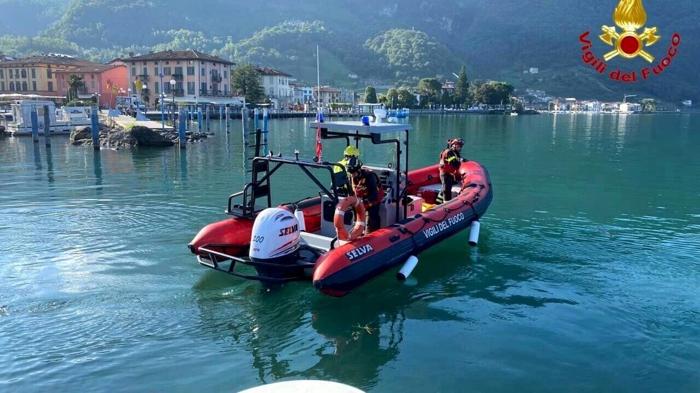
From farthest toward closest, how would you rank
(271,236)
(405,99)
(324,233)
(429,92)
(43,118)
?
(429,92), (405,99), (43,118), (324,233), (271,236)

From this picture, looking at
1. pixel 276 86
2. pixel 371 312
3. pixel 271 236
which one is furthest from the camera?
pixel 276 86

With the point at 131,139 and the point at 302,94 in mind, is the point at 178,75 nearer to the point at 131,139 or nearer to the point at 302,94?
the point at 302,94

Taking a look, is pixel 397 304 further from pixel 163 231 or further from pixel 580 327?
pixel 163 231

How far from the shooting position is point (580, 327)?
25.8 feet

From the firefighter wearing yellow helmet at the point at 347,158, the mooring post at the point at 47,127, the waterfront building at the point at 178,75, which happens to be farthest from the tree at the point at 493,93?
the firefighter wearing yellow helmet at the point at 347,158

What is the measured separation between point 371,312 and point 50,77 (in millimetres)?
95461

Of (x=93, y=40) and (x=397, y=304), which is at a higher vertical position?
(x=93, y=40)

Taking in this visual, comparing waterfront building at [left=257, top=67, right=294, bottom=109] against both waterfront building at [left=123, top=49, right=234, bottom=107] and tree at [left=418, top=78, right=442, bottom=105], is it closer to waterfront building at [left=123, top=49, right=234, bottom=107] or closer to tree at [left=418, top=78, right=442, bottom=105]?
waterfront building at [left=123, top=49, right=234, bottom=107]

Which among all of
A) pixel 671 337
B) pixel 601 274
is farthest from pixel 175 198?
pixel 671 337

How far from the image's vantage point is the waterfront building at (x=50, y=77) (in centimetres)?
8562

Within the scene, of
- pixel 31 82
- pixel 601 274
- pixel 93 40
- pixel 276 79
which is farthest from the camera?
pixel 93 40

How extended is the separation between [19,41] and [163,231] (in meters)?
178

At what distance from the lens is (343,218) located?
27.8 ft

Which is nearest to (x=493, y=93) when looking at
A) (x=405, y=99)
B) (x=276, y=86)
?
(x=405, y=99)
